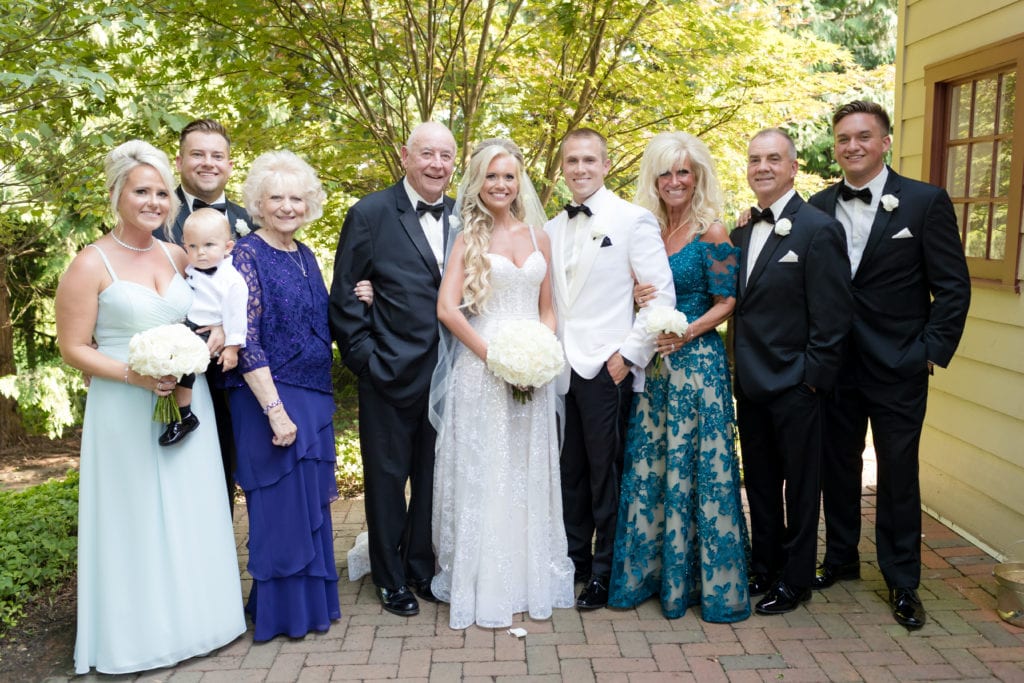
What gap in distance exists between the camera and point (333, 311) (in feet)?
13.6

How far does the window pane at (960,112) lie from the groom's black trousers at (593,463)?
3045 mm

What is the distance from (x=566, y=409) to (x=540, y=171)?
176 inches

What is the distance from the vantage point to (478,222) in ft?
13.7

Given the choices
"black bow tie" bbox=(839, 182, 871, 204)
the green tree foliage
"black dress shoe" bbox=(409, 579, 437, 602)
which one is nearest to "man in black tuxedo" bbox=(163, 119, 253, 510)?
"black dress shoe" bbox=(409, 579, 437, 602)

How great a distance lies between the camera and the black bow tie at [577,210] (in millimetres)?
4273

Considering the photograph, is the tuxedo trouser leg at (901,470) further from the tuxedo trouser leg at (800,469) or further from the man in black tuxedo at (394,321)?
the man in black tuxedo at (394,321)

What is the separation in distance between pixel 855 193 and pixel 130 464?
148 inches

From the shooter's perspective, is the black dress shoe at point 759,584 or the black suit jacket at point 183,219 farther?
the black dress shoe at point 759,584

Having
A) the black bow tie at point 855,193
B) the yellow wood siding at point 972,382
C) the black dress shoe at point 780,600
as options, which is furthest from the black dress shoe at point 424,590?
the yellow wood siding at point 972,382

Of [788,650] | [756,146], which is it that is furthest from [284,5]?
[788,650]

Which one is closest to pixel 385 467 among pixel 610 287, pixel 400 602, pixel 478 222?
pixel 400 602

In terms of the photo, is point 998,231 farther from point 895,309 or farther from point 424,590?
point 424,590

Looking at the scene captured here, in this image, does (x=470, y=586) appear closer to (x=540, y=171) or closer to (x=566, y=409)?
(x=566, y=409)

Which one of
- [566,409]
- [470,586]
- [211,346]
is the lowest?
[470,586]
